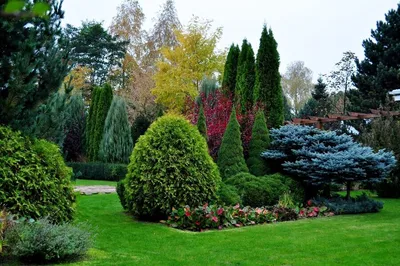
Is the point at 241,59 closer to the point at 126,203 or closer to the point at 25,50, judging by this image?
the point at 126,203

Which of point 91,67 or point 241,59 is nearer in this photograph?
point 241,59

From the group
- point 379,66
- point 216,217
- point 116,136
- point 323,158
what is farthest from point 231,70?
point 379,66

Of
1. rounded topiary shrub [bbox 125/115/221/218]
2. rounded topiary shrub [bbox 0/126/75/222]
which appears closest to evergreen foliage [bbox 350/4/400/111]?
rounded topiary shrub [bbox 125/115/221/218]

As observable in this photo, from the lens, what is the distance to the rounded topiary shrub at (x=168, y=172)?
8227 millimetres

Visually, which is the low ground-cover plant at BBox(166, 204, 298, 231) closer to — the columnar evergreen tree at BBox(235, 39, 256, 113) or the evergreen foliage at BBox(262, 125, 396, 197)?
the evergreen foliage at BBox(262, 125, 396, 197)

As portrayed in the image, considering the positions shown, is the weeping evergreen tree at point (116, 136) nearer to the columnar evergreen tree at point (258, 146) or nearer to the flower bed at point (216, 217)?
the columnar evergreen tree at point (258, 146)

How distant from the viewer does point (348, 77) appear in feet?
92.2

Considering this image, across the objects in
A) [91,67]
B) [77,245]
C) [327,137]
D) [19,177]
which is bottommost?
[77,245]

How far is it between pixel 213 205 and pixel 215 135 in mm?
6650

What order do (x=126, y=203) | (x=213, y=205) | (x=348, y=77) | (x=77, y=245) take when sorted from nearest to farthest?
(x=77, y=245), (x=213, y=205), (x=126, y=203), (x=348, y=77)

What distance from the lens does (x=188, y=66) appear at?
27.0 m

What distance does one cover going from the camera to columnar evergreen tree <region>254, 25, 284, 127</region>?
527 inches

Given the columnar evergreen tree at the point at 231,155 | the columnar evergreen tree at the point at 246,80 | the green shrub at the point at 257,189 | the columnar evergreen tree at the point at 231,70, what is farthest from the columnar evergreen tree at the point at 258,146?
the columnar evergreen tree at the point at 231,70

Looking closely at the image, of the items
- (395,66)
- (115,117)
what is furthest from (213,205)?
(395,66)
